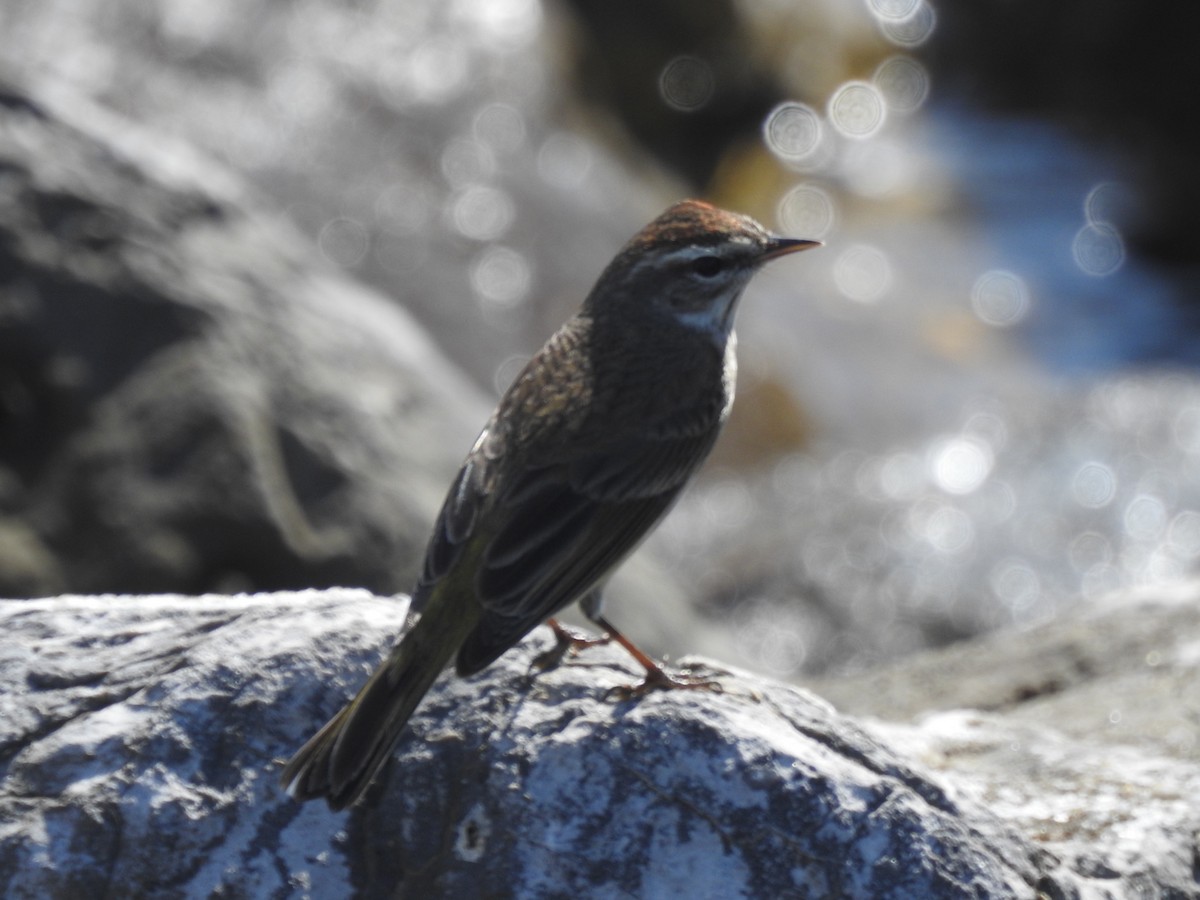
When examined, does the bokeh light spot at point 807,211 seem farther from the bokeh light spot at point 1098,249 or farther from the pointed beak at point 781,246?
the pointed beak at point 781,246

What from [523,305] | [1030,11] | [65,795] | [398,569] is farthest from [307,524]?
[1030,11]

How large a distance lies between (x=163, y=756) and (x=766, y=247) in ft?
9.06

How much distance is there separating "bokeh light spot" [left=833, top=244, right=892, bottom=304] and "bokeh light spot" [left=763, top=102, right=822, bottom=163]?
1730mm

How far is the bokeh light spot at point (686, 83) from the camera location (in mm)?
17125

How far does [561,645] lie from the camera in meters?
4.59

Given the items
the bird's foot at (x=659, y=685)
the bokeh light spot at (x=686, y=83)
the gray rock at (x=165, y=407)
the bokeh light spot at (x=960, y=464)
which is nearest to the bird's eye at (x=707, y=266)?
the bird's foot at (x=659, y=685)

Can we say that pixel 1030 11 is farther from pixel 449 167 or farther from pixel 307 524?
pixel 307 524

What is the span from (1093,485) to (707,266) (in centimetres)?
673

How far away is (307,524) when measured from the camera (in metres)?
6.68

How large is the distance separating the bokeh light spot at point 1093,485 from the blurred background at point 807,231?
0.07 feet

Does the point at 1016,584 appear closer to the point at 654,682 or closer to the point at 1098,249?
the point at 654,682

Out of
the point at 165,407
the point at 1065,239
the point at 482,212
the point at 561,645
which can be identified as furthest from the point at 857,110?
the point at 561,645

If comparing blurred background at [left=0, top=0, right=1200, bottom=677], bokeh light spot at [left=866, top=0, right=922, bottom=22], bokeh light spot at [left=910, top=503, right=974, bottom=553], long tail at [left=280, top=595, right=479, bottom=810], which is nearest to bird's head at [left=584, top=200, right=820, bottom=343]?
long tail at [left=280, top=595, right=479, bottom=810]

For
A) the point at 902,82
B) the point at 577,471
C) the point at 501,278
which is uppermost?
the point at 902,82
